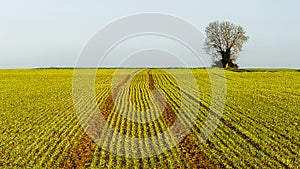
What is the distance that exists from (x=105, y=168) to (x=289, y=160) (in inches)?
228

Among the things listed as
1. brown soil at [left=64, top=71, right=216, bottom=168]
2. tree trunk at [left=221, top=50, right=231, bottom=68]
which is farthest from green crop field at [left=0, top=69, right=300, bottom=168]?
tree trunk at [left=221, top=50, right=231, bottom=68]

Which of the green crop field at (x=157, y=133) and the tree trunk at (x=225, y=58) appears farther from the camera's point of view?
A: the tree trunk at (x=225, y=58)

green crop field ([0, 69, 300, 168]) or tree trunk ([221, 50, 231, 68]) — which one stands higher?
tree trunk ([221, 50, 231, 68])

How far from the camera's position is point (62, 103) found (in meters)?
27.0

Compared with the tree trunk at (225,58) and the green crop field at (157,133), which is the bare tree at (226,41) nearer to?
the tree trunk at (225,58)

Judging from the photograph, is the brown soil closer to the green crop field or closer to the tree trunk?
the green crop field

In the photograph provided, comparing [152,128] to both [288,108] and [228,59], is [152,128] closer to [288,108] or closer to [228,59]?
[288,108]

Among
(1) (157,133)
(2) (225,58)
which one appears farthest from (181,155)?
(2) (225,58)

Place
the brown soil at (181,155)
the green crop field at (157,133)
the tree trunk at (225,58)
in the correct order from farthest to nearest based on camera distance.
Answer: the tree trunk at (225,58) < the green crop field at (157,133) < the brown soil at (181,155)

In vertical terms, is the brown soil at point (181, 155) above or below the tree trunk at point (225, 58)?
below

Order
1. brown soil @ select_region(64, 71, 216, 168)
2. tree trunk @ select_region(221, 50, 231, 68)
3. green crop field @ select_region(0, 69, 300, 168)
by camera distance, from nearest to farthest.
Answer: brown soil @ select_region(64, 71, 216, 168), green crop field @ select_region(0, 69, 300, 168), tree trunk @ select_region(221, 50, 231, 68)

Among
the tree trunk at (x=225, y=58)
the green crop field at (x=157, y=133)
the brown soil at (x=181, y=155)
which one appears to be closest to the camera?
the brown soil at (x=181, y=155)

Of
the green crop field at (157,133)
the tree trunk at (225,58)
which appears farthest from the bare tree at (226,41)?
the green crop field at (157,133)

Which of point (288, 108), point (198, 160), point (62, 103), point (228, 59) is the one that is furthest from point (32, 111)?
point (228, 59)
